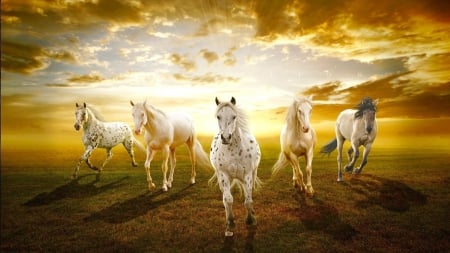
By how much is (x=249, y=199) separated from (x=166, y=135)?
172 cm

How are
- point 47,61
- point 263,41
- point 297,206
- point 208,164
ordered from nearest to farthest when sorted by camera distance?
point 297,206, point 263,41, point 208,164, point 47,61

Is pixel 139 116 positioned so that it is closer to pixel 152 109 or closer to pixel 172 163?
pixel 152 109

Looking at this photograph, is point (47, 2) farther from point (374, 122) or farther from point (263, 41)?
point (374, 122)

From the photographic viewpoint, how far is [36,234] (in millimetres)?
3443

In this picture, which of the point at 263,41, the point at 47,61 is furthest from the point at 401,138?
the point at 47,61

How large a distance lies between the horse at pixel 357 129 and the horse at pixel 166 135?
70.8 inches

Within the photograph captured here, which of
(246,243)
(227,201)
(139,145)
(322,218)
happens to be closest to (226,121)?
(227,201)

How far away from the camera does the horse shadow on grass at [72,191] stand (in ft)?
13.3

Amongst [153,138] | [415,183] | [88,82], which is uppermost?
[88,82]

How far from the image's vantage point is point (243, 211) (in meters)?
3.35

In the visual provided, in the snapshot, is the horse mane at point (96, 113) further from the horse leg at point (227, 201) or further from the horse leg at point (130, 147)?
the horse leg at point (227, 201)

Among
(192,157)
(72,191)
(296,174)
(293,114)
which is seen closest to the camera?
(293,114)

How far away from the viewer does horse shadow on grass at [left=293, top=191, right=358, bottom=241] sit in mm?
3021

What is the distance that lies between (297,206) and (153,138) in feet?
6.53
